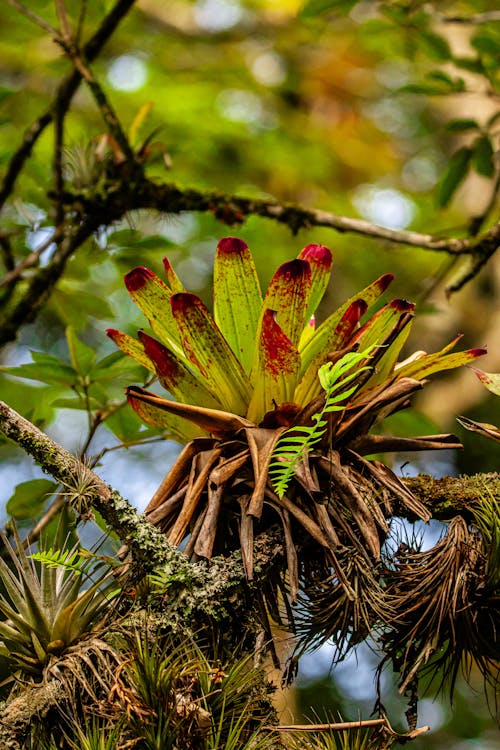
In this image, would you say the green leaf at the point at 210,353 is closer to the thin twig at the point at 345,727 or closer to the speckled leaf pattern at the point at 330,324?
the speckled leaf pattern at the point at 330,324

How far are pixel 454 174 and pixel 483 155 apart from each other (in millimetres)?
97

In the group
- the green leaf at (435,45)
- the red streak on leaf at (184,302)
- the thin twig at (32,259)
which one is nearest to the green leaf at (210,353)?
the red streak on leaf at (184,302)

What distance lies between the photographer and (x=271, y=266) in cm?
435

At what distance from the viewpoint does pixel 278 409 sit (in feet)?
3.03

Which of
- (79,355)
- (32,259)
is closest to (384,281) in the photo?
(79,355)

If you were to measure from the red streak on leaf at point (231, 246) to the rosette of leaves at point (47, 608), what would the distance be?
44 centimetres

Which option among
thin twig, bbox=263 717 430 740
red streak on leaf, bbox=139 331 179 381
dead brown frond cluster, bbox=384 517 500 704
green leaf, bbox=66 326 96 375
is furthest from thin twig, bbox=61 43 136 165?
thin twig, bbox=263 717 430 740

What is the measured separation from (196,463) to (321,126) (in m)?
5.54

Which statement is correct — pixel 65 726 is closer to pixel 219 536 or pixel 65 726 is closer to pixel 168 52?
pixel 219 536

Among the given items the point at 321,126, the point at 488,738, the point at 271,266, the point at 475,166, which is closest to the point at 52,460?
the point at 475,166

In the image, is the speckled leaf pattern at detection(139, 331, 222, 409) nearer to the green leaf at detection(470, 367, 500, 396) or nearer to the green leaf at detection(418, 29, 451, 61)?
the green leaf at detection(470, 367, 500, 396)

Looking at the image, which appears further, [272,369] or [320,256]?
[320,256]

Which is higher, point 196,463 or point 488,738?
point 196,463

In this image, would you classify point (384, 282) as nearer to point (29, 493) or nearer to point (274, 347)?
point (274, 347)
